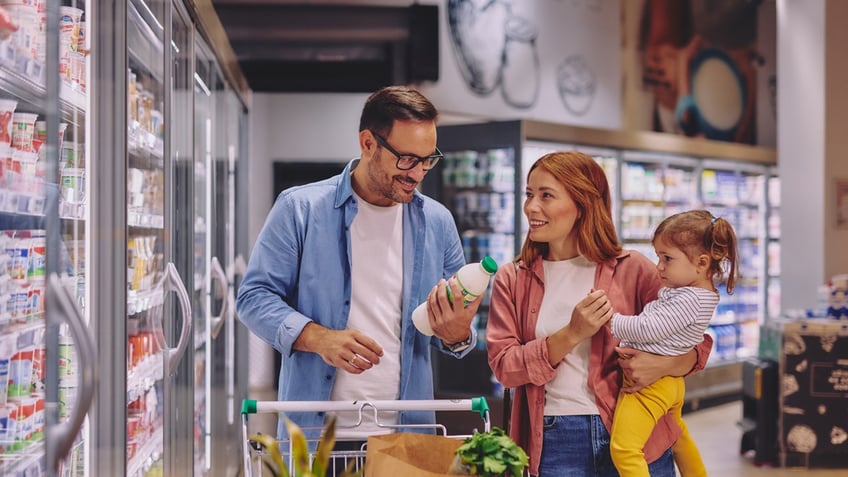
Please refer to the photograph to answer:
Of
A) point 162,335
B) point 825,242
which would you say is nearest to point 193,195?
point 162,335

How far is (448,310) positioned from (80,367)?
2.57 ft

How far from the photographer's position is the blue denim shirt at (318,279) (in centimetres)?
233

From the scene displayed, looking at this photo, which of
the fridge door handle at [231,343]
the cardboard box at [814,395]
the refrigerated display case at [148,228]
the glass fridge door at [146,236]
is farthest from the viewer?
the cardboard box at [814,395]

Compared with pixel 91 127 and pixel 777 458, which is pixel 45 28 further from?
pixel 777 458

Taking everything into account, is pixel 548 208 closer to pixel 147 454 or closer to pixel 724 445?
pixel 147 454

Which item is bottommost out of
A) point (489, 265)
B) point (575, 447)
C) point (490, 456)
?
point (575, 447)

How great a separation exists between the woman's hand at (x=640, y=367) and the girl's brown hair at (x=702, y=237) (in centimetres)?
29

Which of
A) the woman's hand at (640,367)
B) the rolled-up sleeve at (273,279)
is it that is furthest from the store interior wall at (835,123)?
the rolled-up sleeve at (273,279)

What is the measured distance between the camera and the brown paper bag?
1.62 metres

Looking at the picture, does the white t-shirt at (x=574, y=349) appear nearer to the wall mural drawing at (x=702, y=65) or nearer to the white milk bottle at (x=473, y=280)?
the white milk bottle at (x=473, y=280)

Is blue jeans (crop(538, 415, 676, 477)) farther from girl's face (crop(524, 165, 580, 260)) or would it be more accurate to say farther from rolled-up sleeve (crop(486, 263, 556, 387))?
girl's face (crop(524, 165, 580, 260))

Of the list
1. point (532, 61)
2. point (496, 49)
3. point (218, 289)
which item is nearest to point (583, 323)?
point (218, 289)

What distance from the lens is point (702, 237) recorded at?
7.48 feet

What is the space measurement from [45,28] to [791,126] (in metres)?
6.66
